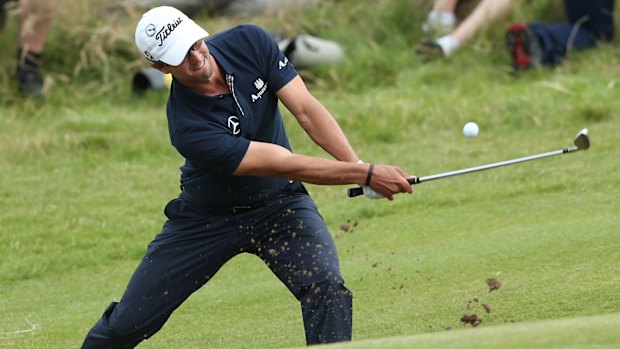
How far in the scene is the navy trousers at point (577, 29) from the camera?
12.3 m

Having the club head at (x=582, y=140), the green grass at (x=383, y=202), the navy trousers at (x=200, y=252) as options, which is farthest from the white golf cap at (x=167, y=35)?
the club head at (x=582, y=140)

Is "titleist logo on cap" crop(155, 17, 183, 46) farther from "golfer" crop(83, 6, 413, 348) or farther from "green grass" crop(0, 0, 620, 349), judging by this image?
"green grass" crop(0, 0, 620, 349)

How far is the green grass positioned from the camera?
6.95m

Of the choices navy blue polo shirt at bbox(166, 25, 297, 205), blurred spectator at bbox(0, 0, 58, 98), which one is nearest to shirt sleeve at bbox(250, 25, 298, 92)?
navy blue polo shirt at bbox(166, 25, 297, 205)

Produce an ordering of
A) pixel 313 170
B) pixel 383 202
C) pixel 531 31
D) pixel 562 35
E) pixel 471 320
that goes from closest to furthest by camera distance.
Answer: pixel 313 170 < pixel 471 320 < pixel 383 202 < pixel 531 31 < pixel 562 35

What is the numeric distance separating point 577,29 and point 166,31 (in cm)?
771

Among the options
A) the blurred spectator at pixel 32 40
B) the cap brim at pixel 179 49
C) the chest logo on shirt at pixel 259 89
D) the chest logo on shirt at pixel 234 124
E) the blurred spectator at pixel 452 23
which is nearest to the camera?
the cap brim at pixel 179 49

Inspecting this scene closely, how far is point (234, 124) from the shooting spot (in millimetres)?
5777

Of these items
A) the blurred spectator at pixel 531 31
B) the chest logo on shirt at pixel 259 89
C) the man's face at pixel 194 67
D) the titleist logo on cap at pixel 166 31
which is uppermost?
the titleist logo on cap at pixel 166 31

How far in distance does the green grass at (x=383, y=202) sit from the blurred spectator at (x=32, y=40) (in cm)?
20

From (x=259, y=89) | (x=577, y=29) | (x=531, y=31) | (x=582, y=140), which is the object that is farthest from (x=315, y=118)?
(x=577, y=29)

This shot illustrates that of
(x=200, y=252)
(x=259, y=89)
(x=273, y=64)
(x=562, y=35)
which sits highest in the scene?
(x=273, y=64)

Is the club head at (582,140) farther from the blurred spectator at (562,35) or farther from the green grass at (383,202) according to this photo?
the blurred spectator at (562,35)

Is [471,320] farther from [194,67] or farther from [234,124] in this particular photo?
[194,67]
